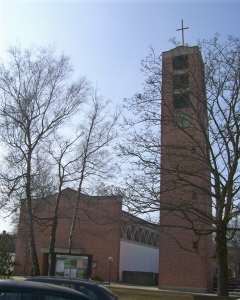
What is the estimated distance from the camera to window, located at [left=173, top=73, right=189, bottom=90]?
14.7 metres

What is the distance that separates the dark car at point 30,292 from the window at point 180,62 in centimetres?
1237

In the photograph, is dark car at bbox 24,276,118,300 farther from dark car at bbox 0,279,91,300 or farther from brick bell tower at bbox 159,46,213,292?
brick bell tower at bbox 159,46,213,292

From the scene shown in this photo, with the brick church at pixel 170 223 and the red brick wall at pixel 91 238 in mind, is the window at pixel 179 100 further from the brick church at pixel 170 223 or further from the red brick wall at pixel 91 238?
the red brick wall at pixel 91 238

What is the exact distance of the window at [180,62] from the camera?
15.2 metres

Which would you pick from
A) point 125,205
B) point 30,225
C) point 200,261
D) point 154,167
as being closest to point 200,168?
point 154,167

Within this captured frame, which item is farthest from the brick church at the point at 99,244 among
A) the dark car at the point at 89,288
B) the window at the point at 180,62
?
the dark car at the point at 89,288

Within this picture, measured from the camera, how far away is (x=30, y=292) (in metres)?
A: 4.71

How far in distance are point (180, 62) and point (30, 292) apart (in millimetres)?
12875

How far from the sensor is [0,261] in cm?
2259

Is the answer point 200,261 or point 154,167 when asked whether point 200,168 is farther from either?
point 200,261

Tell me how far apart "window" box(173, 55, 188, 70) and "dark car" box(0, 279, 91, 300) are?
12.4m

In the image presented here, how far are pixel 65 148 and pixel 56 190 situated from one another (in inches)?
121

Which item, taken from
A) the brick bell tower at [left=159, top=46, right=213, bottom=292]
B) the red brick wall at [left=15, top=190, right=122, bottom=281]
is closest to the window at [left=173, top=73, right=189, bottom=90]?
the brick bell tower at [left=159, top=46, right=213, bottom=292]

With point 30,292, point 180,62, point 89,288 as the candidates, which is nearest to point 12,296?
point 30,292
